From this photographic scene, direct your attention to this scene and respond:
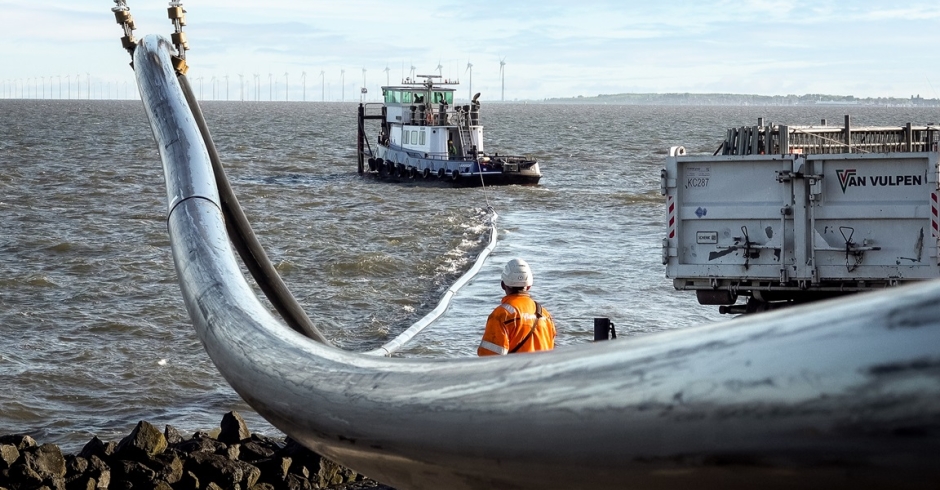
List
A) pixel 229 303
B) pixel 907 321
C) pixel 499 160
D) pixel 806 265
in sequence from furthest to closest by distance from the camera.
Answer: pixel 499 160 < pixel 806 265 < pixel 229 303 < pixel 907 321

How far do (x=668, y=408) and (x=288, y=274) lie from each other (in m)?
22.5

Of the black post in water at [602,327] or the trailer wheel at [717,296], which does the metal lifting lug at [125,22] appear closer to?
the black post in water at [602,327]

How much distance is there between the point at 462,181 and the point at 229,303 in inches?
1665

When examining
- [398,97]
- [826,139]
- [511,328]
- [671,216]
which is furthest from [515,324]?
[398,97]

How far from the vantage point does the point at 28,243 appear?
1089 inches

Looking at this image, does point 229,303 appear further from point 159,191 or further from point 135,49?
point 159,191

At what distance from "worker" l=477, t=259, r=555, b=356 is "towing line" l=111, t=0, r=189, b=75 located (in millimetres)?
5058

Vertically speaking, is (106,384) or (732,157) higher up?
(732,157)

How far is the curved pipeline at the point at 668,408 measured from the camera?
1.82 ft

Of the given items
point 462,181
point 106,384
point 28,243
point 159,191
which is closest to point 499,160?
point 462,181

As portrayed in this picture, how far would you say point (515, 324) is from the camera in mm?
7020

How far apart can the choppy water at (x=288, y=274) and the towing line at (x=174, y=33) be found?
0.68 m

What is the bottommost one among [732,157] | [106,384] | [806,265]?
[106,384]

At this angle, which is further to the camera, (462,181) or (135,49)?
(462,181)
